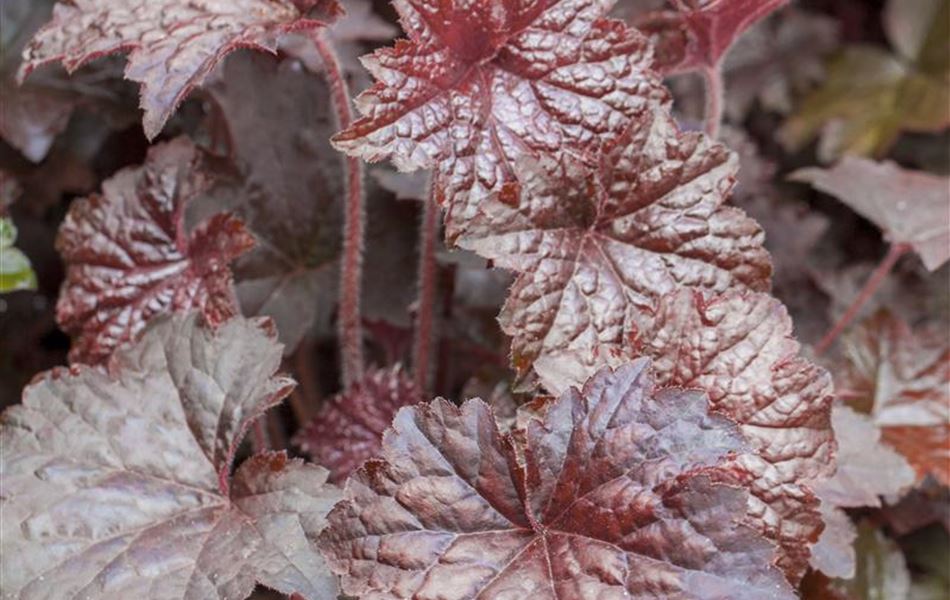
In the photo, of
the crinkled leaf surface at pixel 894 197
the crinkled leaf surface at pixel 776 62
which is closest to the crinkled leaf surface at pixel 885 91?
the crinkled leaf surface at pixel 776 62

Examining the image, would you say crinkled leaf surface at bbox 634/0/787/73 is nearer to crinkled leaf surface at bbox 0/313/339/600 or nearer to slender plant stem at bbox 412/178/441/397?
Result: slender plant stem at bbox 412/178/441/397

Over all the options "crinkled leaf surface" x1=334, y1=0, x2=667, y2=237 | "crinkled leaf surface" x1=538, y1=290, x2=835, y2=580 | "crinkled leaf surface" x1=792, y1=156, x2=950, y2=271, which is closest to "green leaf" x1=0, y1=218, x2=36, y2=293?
"crinkled leaf surface" x1=334, y1=0, x2=667, y2=237

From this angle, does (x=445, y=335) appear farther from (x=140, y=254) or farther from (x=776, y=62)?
(x=776, y=62)

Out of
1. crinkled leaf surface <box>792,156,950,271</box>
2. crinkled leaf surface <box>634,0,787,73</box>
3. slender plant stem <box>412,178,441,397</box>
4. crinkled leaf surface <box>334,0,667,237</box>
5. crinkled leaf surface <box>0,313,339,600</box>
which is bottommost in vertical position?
crinkled leaf surface <box>0,313,339,600</box>

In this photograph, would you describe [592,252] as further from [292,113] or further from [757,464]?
[292,113]

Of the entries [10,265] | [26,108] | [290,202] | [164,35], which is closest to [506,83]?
[164,35]

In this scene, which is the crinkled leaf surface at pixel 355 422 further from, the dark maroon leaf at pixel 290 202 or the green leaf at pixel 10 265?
the green leaf at pixel 10 265

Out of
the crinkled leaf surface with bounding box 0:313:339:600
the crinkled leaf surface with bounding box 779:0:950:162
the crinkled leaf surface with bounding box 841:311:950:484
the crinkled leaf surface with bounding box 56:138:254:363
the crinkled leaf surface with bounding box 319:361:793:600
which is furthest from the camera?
the crinkled leaf surface with bounding box 779:0:950:162
